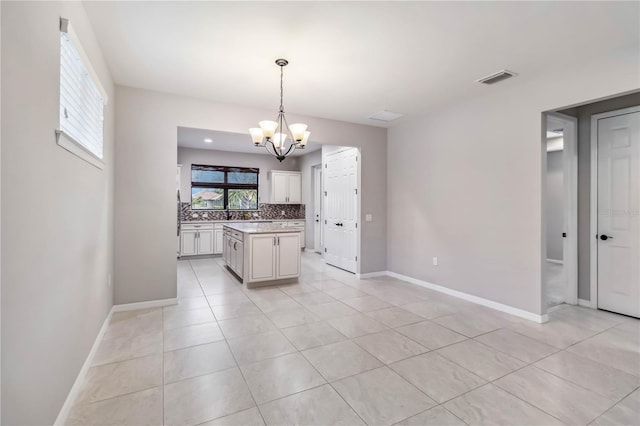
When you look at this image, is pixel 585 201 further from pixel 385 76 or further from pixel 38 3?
pixel 38 3

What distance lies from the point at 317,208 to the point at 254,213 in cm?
170

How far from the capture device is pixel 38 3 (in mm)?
1483

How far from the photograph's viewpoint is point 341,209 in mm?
5969

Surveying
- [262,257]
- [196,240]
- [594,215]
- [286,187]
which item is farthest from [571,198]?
[196,240]

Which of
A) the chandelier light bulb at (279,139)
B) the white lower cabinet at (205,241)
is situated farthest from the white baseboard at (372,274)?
the white lower cabinet at (205,241)

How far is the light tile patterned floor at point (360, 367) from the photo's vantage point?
1890mm

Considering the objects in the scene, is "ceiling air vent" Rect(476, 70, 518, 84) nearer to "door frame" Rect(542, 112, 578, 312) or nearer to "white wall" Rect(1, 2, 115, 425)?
"door frame" Rect(542, 112, 578, 312)

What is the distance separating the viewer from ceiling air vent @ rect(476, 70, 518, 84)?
324 centimetres

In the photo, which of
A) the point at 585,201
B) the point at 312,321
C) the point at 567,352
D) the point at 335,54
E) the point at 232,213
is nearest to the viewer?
the point at 567,352

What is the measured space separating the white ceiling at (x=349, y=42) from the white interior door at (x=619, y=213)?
127cm

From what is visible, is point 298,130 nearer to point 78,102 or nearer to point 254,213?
point 78,102

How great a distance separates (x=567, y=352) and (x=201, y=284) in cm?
463

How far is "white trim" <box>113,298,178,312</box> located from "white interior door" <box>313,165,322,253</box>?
15.0 feet

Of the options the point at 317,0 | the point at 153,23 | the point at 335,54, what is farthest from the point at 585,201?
the point at 153,23
